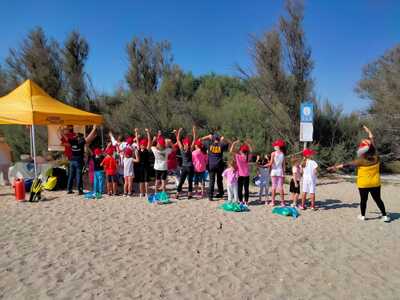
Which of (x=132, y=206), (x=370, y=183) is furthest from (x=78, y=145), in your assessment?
(x=370, y=183)

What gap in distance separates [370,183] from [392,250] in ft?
5.04

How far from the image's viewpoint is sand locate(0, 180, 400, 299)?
134 inches

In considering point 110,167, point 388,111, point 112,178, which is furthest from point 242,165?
point 388,111

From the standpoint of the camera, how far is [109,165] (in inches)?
311

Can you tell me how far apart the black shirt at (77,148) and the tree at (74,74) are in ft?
32.2

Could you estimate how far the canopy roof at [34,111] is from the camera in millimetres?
7961

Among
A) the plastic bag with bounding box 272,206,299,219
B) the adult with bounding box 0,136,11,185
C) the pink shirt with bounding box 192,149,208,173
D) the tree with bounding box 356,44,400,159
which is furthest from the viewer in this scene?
the tree with bounding box 356,44,400,159

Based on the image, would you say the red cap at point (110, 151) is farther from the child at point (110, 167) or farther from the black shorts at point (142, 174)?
the black shorts at point (142, 174)

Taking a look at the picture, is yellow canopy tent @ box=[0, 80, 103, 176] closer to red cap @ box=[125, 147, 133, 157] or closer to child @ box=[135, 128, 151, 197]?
red cap @ box=[125, 147, 133, 157]

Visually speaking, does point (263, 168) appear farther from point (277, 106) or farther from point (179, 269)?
point (277, 106)

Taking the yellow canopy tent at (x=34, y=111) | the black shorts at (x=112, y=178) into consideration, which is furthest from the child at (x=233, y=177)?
the yellow canopy tent at (x=34, y=111)

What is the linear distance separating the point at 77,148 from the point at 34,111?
152 centimetres

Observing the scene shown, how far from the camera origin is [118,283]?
3.48 m

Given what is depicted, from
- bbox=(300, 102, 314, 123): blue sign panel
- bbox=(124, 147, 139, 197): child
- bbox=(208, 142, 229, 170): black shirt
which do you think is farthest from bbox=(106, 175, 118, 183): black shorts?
bbox=(300, 102, 314, 123): blue sign panel
